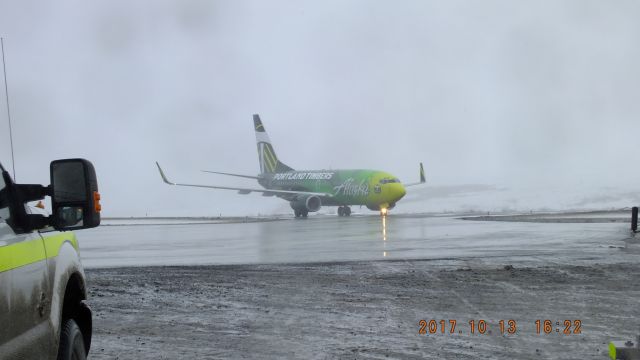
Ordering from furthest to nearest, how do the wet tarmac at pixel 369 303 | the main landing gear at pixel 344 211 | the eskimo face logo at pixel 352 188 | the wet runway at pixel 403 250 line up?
the main landing gear at pixel 344 211
the eskimo face logo at pixel 352 188
the wet runway at pixel 403 250
the wet tarmac at pixel 369 303

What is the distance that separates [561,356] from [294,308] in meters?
4.06

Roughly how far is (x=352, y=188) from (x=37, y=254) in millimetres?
49821

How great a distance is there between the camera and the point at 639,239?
71.8 ft

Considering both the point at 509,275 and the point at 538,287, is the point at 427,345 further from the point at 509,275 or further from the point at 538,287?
the point at 509,275

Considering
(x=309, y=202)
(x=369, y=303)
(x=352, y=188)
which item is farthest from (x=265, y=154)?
(x=369, y=303)

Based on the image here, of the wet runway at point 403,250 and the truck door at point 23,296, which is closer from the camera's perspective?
the truck door at point 23,296

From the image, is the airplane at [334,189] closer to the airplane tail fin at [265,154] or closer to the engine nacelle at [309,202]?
the engine nacelle at [309,202]

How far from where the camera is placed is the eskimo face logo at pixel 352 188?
2079 inches

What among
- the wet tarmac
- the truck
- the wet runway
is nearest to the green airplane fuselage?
the wet runway

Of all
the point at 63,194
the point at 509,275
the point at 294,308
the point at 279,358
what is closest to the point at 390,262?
the point at 509,275
